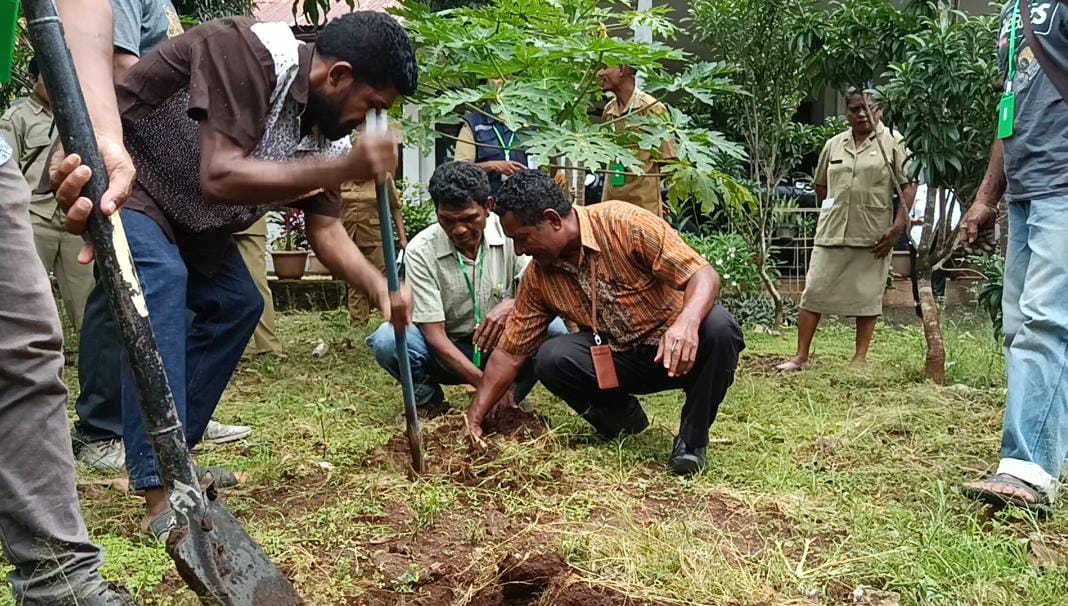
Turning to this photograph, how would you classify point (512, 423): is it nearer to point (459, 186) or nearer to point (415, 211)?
point (459, 186)

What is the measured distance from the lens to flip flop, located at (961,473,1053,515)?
2.67 m

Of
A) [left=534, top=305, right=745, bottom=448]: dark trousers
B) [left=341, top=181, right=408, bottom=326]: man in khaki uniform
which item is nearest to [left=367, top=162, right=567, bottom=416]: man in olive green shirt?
[left=534, top=305, right=745, bottom=448]: dark trousers

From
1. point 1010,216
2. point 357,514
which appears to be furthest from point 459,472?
point 1010,216

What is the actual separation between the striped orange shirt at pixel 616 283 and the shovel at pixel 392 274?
28.4 inches

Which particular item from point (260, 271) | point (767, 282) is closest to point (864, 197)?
point (767, 282)

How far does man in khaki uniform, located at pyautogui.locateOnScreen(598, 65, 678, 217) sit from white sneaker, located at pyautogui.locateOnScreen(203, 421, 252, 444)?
263cm

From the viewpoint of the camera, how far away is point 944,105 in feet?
16.0

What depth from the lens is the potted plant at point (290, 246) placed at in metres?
9.12

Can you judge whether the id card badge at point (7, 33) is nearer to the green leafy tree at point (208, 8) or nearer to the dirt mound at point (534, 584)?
the dirt mound at point (534, 584)

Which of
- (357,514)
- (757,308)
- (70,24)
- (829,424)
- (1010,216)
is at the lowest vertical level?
(757,308)

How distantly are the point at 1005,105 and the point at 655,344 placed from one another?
57.7 inches

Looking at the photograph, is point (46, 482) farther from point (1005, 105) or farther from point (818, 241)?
point (818, 241)

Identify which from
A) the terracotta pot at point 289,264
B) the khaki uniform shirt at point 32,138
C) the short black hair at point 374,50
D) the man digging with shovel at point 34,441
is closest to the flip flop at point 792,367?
the short black hair at point 374,50

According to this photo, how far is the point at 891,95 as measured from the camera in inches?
196
